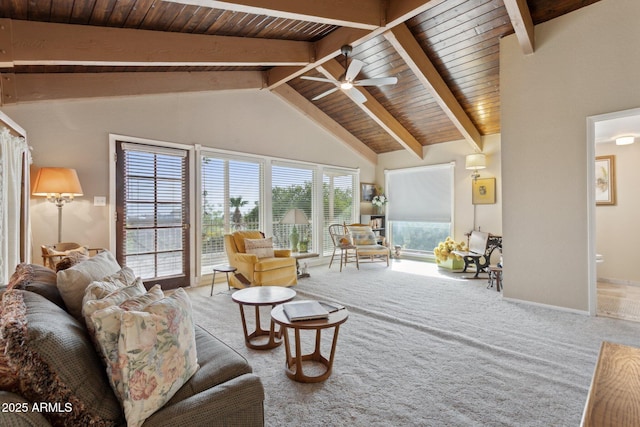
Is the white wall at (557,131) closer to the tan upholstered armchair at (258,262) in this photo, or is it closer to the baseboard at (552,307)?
the baseboard at (552,307)

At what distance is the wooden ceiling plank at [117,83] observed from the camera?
3609 mm

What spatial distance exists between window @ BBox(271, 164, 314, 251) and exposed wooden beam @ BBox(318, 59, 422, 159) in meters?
1.75

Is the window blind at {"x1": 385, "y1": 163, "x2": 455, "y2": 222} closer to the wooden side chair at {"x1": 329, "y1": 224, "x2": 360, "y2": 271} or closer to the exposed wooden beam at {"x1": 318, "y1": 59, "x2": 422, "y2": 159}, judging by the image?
the exposed wooden beam at {"x1": 318, "y1": 59, "x2": 422, "y2": 159}

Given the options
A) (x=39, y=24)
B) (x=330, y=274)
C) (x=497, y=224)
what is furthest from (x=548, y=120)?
(x=39, y=24)

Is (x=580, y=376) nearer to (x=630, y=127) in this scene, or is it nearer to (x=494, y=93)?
(x=630, y=127)

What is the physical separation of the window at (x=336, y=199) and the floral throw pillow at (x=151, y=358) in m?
5.82

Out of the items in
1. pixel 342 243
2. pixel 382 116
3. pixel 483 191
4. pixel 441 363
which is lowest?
pixel 441 363

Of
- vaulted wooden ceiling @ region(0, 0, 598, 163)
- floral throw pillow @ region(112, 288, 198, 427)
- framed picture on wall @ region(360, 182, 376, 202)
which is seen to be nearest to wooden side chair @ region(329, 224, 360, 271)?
framed picture on wall @ region(360, 182, 376, 202)

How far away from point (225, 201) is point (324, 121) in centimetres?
286

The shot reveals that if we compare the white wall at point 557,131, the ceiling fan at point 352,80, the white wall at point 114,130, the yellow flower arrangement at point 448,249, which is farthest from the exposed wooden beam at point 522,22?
the white wall at point 114,130

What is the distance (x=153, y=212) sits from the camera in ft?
15.1

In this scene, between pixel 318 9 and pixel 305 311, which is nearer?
pixel 305 311

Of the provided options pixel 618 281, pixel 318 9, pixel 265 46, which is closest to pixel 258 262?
pixel 265 46

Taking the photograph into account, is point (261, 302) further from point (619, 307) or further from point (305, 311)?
point (619, 307)
